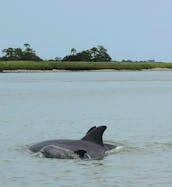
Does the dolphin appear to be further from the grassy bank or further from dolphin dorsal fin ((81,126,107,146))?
the grassy bank

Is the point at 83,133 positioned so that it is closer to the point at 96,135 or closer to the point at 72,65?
the point at 96,135

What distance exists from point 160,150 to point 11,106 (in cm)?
2929

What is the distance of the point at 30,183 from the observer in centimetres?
2047

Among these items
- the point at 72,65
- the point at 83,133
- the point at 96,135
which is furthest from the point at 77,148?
the point at 72,65

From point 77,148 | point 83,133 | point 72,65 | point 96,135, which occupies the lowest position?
point 72,65

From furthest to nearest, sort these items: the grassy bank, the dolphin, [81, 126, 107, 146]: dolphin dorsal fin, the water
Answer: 1. the grassy bank
2. [81, 126, 107, 146]: dolphin dorsal fin
3. the dolphin
4. the water

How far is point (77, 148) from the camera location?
2431 centimetres

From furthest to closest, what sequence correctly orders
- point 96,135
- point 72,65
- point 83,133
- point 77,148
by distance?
point 72,65, point 83,133, point 96,135, point 77,148

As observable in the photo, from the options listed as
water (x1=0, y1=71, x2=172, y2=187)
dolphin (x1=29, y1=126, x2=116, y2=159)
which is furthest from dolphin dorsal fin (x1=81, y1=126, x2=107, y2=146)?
water (x1=0, y1=71, x2=172, y2=187)

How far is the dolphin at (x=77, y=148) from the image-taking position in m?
24.2

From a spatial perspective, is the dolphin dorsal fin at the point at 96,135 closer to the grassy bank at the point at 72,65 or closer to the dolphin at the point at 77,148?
the dolphin at the point at 77,148

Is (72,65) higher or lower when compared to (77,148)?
lower

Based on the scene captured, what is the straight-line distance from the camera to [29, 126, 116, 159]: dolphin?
2422 cm

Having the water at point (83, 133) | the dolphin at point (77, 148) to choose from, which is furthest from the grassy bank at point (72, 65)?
the dolphin at point (77, 148)
